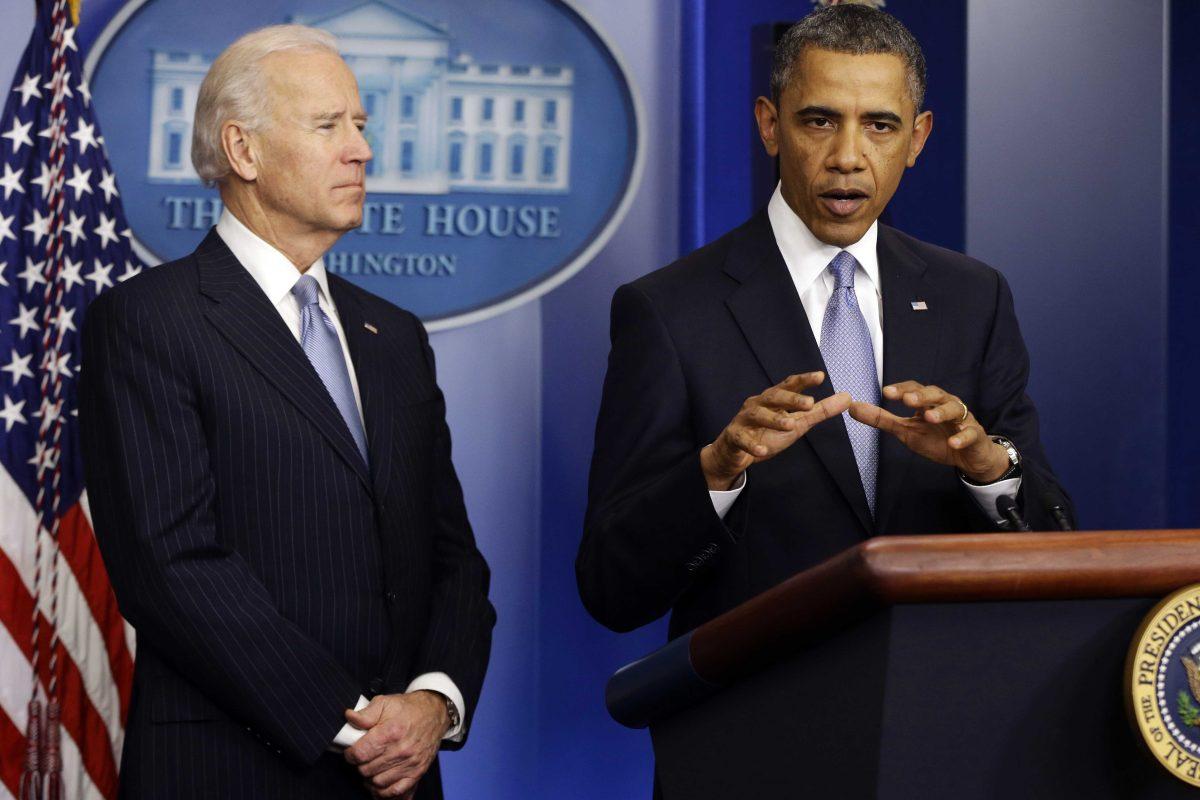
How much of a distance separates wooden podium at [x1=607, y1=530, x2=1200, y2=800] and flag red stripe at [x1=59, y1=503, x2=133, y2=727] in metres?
1.98

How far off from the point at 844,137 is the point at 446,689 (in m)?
1.00

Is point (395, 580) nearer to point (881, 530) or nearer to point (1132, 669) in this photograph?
point (881, 530)

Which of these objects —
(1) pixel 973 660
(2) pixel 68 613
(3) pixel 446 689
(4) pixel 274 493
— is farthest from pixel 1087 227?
(1) pixel 973 660

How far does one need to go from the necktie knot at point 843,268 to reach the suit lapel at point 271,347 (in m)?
0.75

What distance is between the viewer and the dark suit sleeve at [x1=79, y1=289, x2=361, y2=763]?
77.6 inches

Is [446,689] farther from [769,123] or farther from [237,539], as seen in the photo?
[769,123]

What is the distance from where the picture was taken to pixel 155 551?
6.48 feet

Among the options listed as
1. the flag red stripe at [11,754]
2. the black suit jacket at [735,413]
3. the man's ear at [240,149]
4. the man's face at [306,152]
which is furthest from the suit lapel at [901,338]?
the flag red stripe at [11,754]

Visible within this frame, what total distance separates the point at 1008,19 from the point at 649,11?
2.65ft

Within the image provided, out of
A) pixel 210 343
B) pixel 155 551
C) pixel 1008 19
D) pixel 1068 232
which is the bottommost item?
pixel 155 551

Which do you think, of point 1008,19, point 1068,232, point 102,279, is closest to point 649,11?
point 1008,19

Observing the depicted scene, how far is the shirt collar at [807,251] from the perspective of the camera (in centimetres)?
200

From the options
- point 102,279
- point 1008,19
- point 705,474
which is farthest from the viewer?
point 1008,19

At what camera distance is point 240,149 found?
227cm
